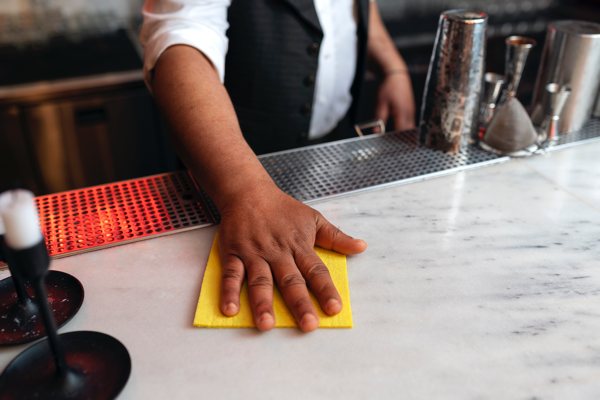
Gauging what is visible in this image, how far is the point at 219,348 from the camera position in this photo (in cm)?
67

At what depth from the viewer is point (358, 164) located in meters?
1.11

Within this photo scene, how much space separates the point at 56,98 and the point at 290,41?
1.01 m

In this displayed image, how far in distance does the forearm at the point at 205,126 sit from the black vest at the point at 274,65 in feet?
0.78

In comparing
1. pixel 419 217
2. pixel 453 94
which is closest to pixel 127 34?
pixel 453 94

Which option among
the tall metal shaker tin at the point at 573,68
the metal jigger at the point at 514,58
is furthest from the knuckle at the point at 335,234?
the tall metal shaker tin at the point at 573,68

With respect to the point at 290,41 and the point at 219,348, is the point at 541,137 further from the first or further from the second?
the point at 219,348

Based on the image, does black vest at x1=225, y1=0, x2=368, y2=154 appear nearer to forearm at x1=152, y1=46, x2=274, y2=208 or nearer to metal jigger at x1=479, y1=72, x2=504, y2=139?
forearm at x1=152, y1=46, x2=274, y2=208

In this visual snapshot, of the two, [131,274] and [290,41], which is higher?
[290,41]

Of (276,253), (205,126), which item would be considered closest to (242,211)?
(276,253)

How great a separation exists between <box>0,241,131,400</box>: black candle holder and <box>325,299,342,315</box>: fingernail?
0.82 ft

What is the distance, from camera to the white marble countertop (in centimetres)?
62

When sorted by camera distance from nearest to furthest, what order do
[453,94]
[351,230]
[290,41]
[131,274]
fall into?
1. [131,274]
2. [351,230]
3. [453,94]
4. [290,41]

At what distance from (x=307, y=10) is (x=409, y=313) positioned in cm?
80

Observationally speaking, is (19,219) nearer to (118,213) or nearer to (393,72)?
(118,213)
